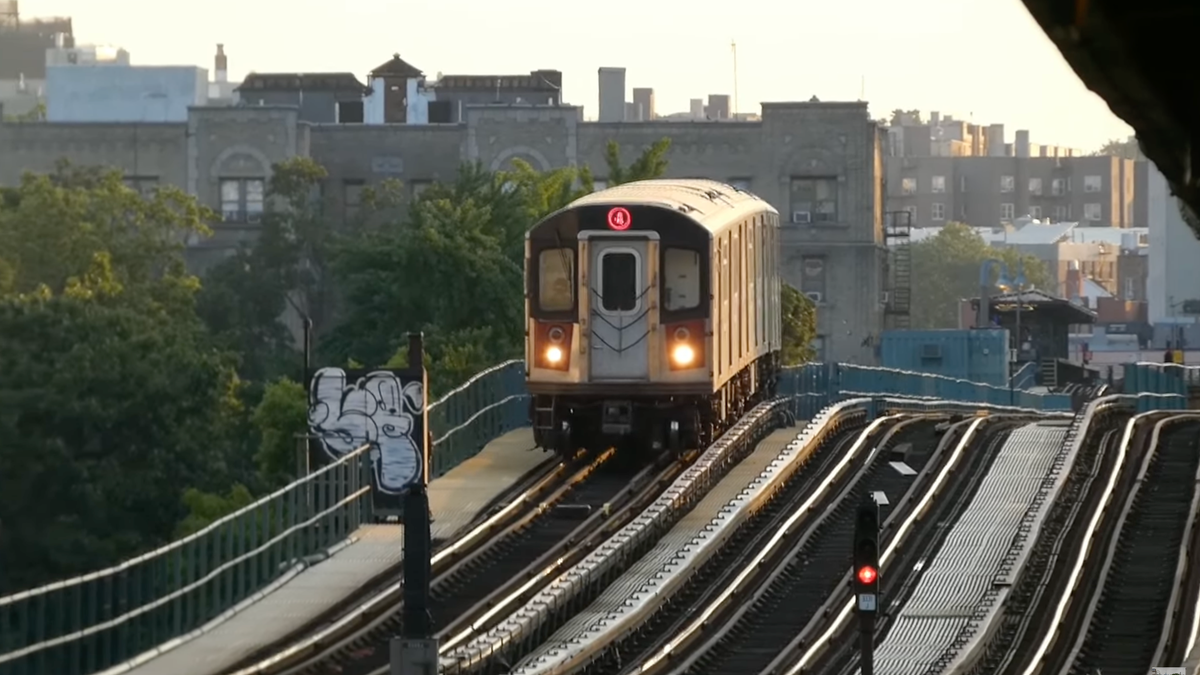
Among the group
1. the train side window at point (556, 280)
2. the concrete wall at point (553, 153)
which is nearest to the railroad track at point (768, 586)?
the train side window at point (556, 280)

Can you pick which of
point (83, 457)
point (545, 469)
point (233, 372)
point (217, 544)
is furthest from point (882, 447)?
point (233, 372)

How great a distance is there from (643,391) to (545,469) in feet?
8.02

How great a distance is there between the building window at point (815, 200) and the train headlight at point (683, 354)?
173 feet

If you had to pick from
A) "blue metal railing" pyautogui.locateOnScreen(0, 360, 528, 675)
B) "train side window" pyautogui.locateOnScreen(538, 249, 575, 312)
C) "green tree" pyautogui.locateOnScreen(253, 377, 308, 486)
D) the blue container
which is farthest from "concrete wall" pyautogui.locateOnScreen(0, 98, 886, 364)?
"train side window" pyautogui.locateOnScreen(538, 249, 575, 312)

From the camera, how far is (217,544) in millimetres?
24781

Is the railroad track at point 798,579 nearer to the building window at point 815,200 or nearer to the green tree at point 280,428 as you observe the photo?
the green tree at point 280,428

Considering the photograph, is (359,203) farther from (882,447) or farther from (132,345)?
(882,447)

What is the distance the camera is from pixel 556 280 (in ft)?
103

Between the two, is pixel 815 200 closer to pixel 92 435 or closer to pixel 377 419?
pixel 92 435

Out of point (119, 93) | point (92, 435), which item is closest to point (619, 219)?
point (92, 435)

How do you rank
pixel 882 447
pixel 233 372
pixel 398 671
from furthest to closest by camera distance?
pixel 233 372 → pixel 882 447 → pixel 398 671

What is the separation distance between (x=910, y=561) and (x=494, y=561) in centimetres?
427

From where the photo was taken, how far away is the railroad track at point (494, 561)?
74.6 feet

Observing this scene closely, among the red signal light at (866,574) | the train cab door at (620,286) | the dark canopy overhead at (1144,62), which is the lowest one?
the red signal light at (866,574)
